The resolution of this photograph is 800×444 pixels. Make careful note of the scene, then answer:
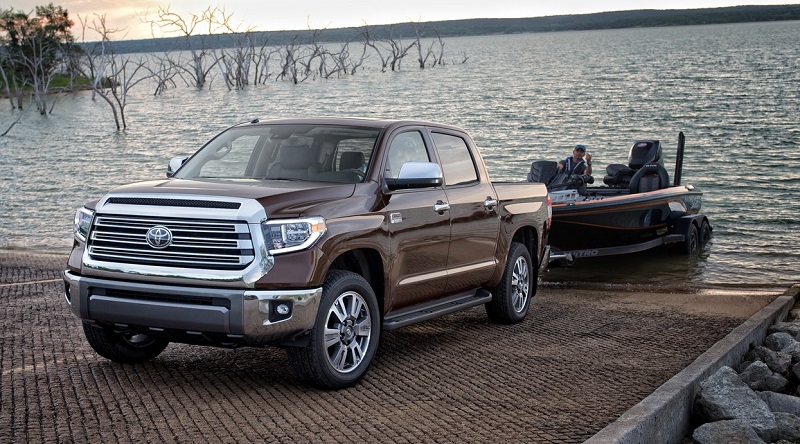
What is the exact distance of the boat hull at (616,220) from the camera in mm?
16734

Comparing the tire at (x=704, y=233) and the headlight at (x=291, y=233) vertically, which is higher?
the headlight at (x=291, y=233)

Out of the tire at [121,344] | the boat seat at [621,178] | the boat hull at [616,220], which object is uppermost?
the tire at [121,344]

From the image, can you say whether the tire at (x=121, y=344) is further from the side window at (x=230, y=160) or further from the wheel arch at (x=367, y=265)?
the wheel arch at (x=367, y=265)

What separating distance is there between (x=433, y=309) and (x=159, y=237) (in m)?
2.55

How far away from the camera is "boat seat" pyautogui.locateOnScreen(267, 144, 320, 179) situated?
7.53m

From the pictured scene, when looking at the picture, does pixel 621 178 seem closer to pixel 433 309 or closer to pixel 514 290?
pixel 514 290

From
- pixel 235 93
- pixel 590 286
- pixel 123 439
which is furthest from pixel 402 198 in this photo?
pixel 235 93

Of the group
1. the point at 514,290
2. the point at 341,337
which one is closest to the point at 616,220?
the point at 514,290

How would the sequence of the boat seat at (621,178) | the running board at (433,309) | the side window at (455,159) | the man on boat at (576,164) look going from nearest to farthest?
1. the running board at (433,309)
2. the side window at (455,159)
3. the man on boat at (576,164)
4. the boat seat at (621,178)

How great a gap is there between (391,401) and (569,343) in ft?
8.57

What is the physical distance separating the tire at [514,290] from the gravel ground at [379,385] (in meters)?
0.12

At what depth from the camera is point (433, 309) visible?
26.6 feet

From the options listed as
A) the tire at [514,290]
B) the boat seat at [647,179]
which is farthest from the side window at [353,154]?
the boat seat at [647,179]

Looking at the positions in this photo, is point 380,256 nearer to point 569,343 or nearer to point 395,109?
point 569,343
